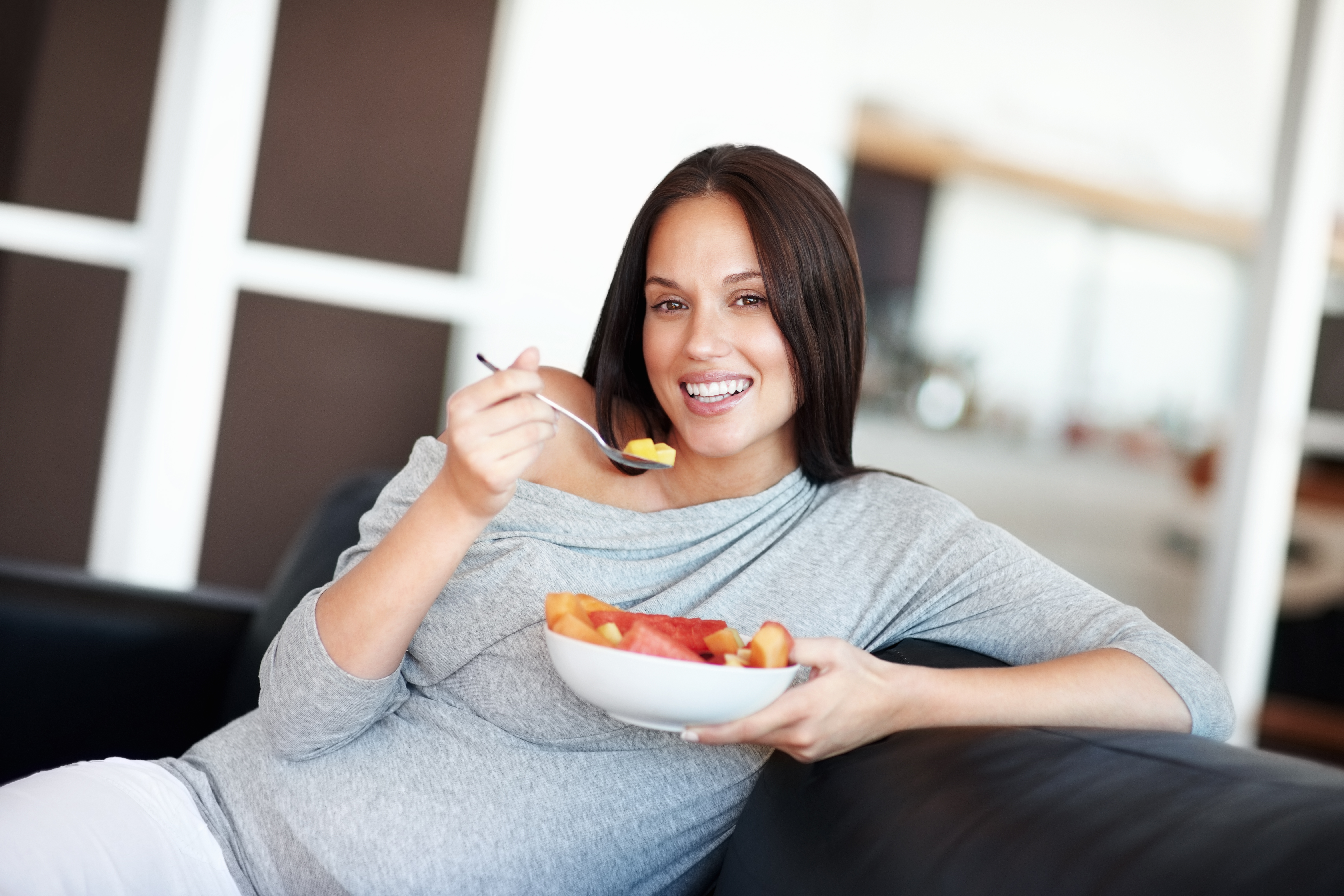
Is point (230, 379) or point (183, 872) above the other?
point (230, 379)

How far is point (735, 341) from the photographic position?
1.48 metres

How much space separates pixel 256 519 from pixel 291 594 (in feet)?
5.47

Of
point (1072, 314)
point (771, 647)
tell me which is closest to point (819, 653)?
point (771, 647)

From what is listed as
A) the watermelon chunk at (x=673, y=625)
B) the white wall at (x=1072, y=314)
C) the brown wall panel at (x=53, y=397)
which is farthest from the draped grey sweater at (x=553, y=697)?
the white wall at (x=1072, y=314)

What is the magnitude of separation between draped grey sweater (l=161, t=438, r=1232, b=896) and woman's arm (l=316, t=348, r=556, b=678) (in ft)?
0.13

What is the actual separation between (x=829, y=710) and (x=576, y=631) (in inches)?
8.9

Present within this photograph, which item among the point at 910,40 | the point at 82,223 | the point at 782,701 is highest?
the point at 910,40

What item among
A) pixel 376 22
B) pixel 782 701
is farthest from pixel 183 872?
pixel 376 22

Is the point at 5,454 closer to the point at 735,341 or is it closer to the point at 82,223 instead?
the point at 82,223

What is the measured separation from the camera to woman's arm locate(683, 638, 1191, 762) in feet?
3.43

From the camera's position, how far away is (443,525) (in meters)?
1.17

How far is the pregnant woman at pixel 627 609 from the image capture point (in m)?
1.15

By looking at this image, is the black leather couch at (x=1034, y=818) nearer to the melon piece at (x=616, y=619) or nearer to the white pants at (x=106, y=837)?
the melon piece at (x=616, y=619)

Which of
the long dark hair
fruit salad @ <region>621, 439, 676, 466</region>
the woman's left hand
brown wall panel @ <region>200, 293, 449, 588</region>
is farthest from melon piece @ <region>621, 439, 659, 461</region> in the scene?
brown wall panel @ <region>200, 293, 449, 588</region>
